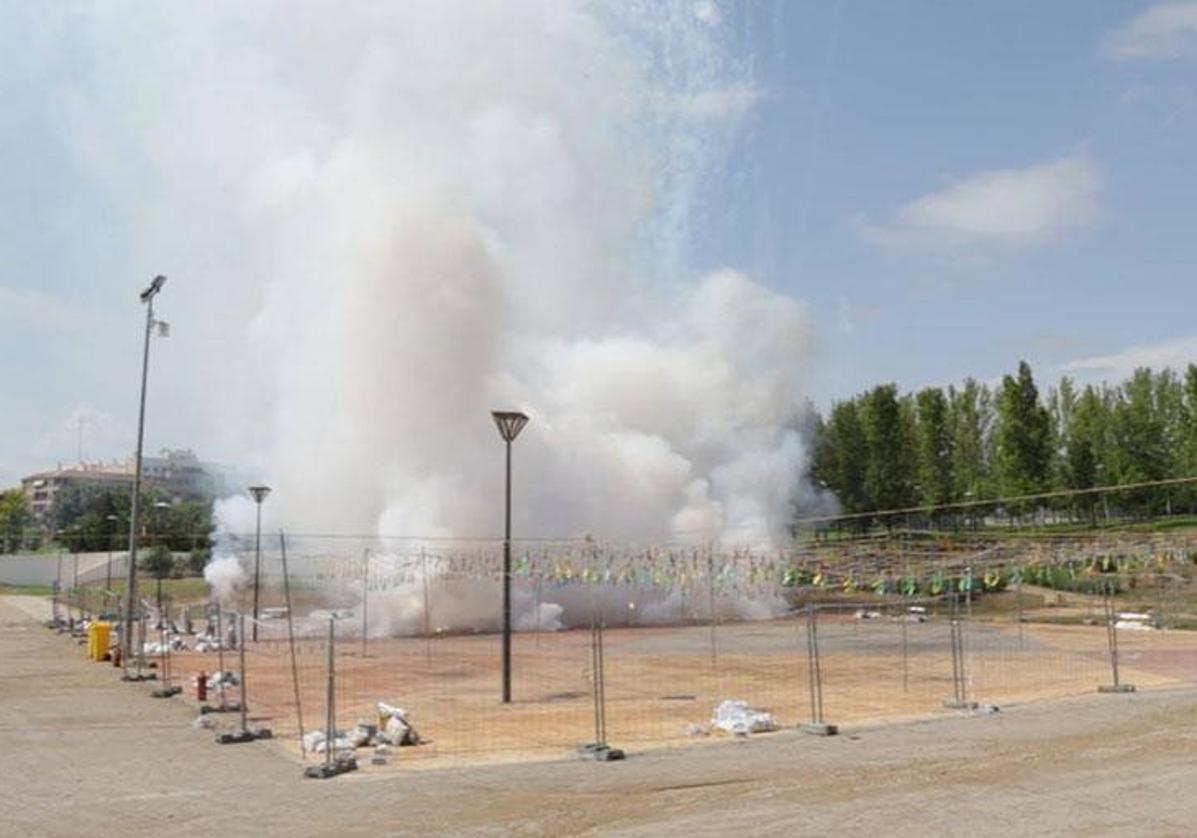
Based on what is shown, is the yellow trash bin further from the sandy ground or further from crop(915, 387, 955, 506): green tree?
crop(915, 387, 955, 506): green tree

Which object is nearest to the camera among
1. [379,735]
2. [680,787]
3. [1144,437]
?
[680,787]

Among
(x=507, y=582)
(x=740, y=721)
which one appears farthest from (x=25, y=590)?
(x=740, y=721)

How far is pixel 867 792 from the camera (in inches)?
473

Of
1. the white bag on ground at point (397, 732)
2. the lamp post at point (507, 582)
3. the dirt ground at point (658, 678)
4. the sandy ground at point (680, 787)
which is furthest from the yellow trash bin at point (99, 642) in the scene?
the white bag on ground at point (397, 732)

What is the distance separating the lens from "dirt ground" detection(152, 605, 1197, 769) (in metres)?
18.4

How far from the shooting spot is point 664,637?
4347 cm

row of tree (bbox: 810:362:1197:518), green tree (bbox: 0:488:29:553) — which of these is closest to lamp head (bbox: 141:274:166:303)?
row of tree (bbox: 810:362:1197:518)

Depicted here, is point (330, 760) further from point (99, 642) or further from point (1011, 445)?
point (1011, 445)

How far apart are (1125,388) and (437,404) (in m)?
53.6

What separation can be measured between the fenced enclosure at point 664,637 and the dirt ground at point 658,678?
0.36 feet

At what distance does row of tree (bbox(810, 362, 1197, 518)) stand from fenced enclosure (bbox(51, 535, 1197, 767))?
13.3 meters

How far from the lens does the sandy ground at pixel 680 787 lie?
10.7 meters

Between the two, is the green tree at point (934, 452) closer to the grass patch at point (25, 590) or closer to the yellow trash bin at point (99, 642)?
the yellow trash bin at point (99, 642)

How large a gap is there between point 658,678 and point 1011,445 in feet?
152
